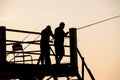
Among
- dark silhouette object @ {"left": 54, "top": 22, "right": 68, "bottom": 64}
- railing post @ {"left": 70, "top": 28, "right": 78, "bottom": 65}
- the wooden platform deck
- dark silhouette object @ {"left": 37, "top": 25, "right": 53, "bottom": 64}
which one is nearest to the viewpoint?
the wooden platform deck

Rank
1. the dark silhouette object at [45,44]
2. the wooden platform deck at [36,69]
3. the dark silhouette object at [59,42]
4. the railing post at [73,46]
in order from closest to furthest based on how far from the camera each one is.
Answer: the wooden platform deck at [36,69] → the dark silhouette object at [45,44] → the dark silhouette object at [59,42] → the railing post at [73,46]

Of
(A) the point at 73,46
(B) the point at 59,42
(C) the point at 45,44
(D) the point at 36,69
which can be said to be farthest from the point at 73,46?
(D) the point at 36,69

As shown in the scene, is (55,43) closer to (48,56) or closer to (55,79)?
(48,56)

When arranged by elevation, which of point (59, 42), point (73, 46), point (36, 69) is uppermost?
point (59, 42)

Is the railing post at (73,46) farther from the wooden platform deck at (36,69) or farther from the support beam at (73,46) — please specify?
the wooden platform deck at (36,69)

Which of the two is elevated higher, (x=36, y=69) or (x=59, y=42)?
(x=59, y=42)

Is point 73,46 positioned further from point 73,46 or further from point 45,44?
point 45,44

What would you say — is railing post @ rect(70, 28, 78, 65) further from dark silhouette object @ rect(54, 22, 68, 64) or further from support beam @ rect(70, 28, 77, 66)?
dark silhouette object @ rect(54, 22, 68, 64)

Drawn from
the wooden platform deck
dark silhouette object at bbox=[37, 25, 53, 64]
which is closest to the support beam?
the wooden platform deck

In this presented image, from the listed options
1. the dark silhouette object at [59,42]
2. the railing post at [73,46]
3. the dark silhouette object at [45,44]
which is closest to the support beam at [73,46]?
the railing post at [73,46]

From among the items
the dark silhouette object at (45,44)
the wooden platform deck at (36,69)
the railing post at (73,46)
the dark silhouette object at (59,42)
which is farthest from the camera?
the railing post at (73,46)

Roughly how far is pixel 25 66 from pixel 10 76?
97.3 inches

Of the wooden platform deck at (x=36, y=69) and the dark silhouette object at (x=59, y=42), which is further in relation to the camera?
the dark silhouette object at (x=59, y=42)

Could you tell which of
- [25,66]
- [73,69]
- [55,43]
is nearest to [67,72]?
[73,69]
